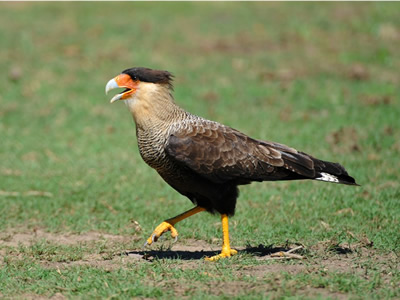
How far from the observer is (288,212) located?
7051 mm

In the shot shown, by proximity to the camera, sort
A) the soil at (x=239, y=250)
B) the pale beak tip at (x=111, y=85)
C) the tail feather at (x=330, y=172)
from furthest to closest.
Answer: the tail feather at (x=330, y=172) → the pale beak tip at (x=111, y=85) → the soil at (x=239, y=250)

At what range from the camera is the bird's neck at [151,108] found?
562 cm

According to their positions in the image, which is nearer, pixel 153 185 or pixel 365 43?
pixel 153 185

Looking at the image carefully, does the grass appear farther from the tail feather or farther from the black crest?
the black crest

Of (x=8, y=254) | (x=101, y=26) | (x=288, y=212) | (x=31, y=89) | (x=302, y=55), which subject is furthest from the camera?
(x=101, y=26)

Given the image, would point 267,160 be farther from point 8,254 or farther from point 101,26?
point 101,26

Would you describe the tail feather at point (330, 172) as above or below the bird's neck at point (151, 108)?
below

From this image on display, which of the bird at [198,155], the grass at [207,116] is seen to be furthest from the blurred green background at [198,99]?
the bird at [198,155]

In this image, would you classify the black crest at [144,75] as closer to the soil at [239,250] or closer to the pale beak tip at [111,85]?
the pale beak tip at [111,85]

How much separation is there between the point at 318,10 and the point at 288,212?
10210mm

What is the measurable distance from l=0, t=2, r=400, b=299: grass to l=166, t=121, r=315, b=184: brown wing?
75 cm

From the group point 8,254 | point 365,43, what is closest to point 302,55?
point 365,43

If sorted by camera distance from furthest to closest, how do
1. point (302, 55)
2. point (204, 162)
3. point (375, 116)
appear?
1. point (302, 55)
2. point (375, 116)
3. point (204, 162)

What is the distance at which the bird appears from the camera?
548 centimetres
